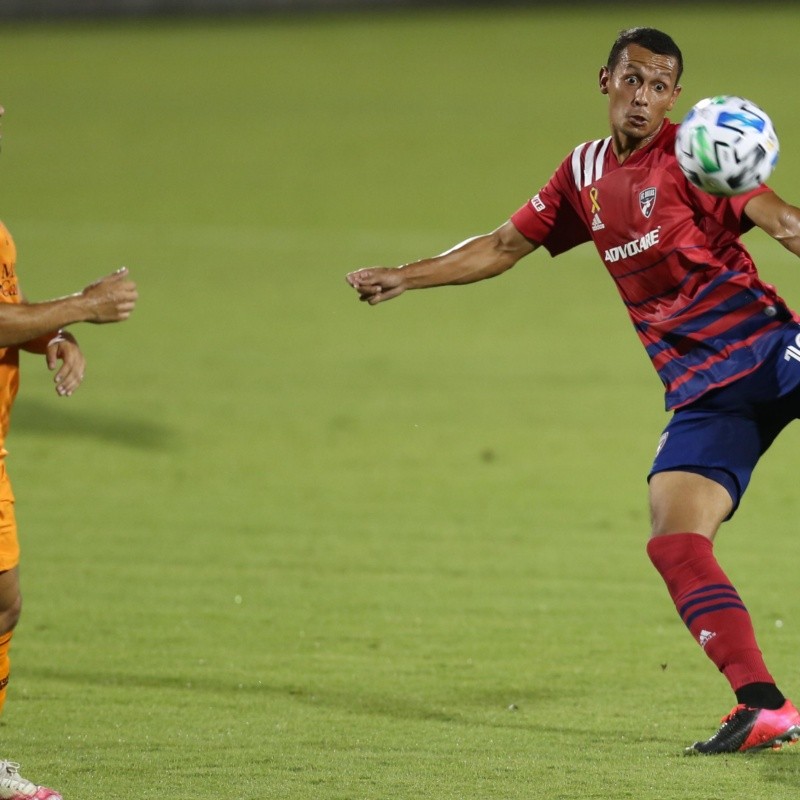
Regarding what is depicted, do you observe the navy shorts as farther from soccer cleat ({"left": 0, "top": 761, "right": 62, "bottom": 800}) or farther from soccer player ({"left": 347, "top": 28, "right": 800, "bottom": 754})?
soccer cleat ({"left": 0, "top": 761, "right": 62, "bottom": 800})

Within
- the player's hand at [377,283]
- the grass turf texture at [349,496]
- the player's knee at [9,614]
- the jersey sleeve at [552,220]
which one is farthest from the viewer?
the jersey sleeve at [552,220]

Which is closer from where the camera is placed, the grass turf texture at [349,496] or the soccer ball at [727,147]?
the soccer ball at [727,147]

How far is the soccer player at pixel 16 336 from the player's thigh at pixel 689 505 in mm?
1859

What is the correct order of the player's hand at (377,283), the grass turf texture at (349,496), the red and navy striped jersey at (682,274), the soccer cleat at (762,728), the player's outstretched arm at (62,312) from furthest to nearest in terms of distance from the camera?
the player's hand at (377,283), the grass turf texture at (349,496), the red and navy striped jersey at (682,274), the soccer cleat at (762,728), the player's outstretched arm at (62,312)

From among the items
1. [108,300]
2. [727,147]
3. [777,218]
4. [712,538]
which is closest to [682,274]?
[777,218]

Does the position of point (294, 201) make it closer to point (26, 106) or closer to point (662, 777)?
point (26, 106)

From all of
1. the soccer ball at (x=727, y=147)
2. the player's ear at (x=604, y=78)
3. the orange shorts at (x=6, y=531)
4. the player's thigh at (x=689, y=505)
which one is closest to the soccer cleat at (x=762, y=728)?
the player's thigh at (x=689, y=505)

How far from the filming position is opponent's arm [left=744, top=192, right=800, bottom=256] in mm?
4957

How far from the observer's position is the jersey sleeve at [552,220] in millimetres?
5895

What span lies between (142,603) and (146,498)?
8.23 feet

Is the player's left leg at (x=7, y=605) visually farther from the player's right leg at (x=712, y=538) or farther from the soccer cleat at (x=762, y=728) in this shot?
the soccer cleat at (x=762, y=728)

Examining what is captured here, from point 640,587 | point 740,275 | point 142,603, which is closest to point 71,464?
point 142,603

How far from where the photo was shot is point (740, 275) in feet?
17.7

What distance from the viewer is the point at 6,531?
4.89m
